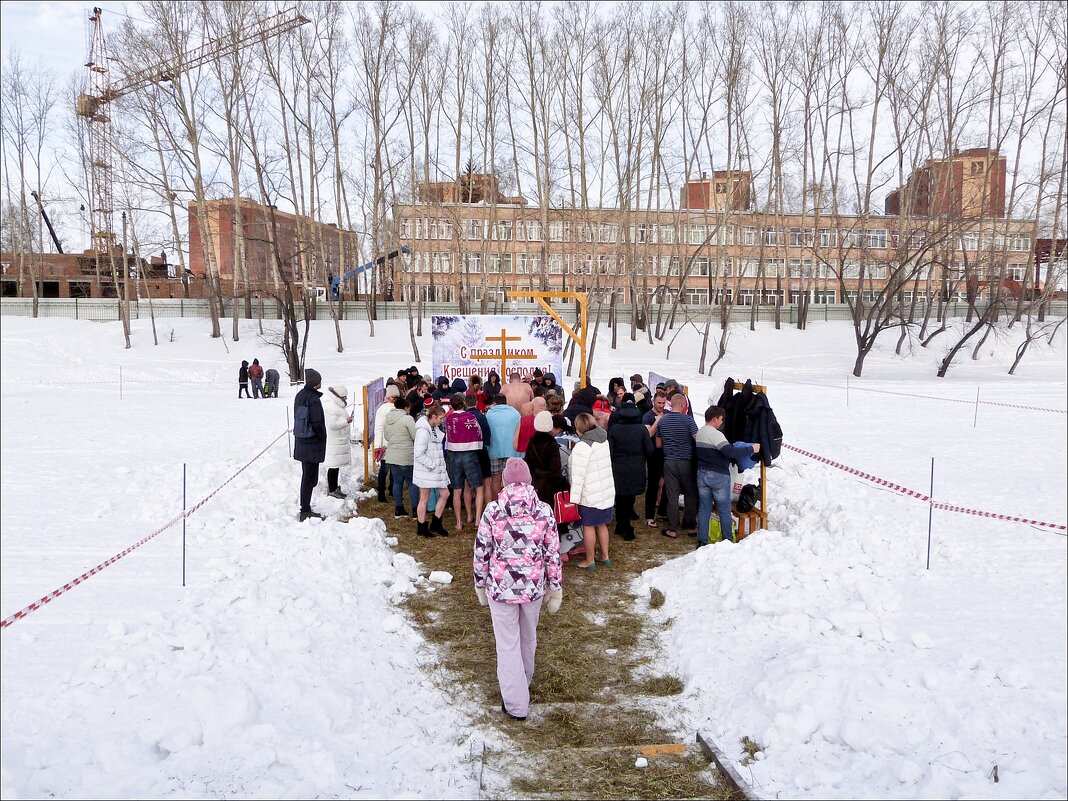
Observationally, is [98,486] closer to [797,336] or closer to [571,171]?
→ [571,171]

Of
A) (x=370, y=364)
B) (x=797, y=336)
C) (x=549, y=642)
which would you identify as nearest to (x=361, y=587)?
(x=549, y=642)

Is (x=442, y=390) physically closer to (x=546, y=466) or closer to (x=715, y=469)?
(x=546, y=466)

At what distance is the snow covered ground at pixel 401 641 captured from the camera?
13.3ft

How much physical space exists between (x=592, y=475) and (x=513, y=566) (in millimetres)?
2702

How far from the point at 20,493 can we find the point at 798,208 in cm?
4144

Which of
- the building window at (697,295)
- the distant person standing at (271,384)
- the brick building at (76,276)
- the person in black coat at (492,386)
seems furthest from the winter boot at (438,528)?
the brick building at (76,276)

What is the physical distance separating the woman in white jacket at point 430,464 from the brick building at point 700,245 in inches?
874

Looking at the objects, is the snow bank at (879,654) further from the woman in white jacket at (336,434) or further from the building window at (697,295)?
the building window at (697,295)

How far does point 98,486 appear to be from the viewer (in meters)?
9.94

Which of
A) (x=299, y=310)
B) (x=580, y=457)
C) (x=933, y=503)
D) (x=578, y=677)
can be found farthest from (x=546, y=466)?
(x=299, y=310)

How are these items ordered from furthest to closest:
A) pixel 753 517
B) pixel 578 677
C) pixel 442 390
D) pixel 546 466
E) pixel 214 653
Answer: pixel 442 390 < pixel 753 517 < pixel 546 466 < pixel 578 677 < pixel 214 653

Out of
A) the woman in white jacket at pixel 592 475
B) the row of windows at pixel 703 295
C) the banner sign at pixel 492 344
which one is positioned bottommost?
the woman in white jacket at pixel 592 475

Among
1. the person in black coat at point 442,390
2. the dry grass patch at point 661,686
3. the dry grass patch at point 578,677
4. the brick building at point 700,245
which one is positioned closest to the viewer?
the dry grass patch at point 578,677

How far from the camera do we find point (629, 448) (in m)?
8.27
